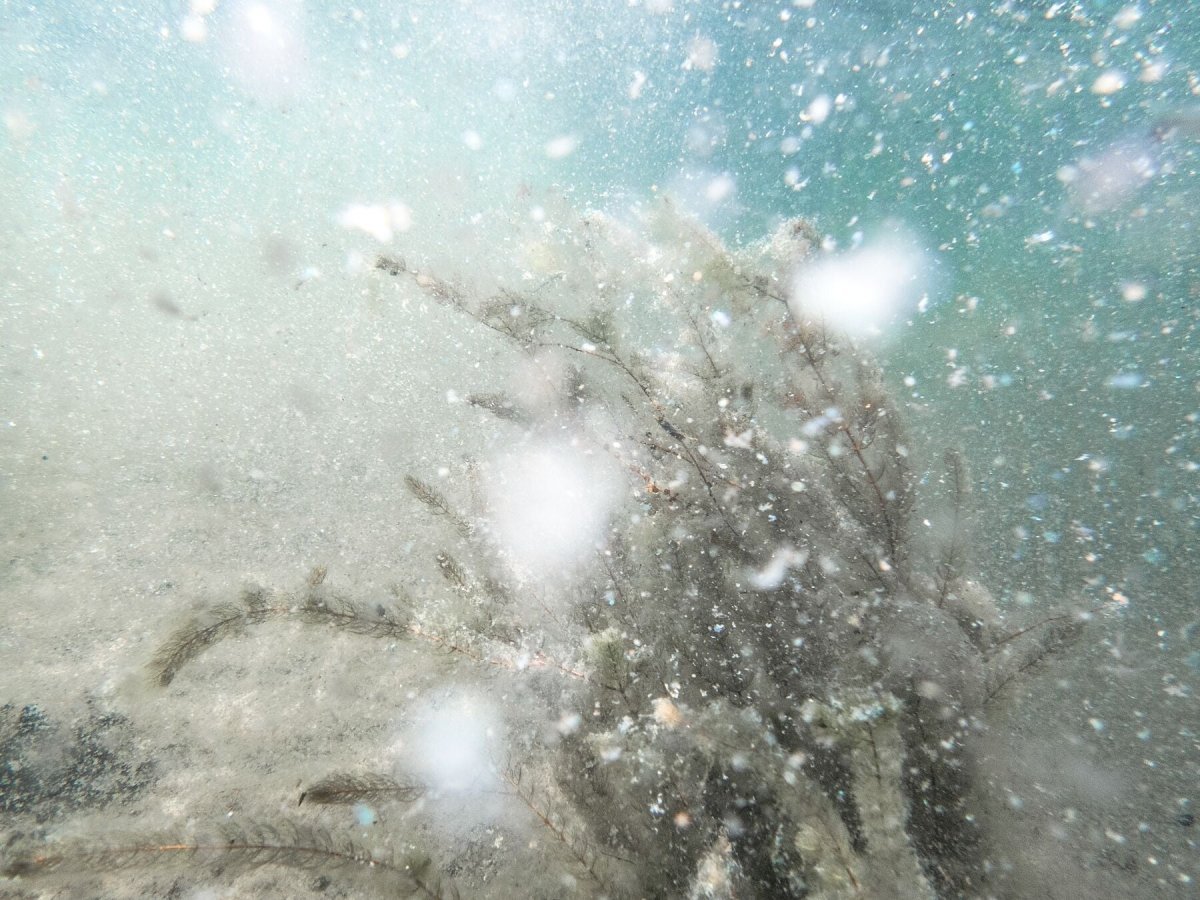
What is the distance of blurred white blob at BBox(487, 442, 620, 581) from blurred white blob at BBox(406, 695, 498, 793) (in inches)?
36.3

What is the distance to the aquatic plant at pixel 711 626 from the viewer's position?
2.13m

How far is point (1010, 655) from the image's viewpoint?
282 centimetres

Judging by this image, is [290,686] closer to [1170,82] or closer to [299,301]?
[299,301]

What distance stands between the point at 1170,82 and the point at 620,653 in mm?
8857

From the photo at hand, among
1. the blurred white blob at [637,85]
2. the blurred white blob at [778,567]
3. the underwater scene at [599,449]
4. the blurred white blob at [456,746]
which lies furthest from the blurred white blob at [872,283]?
the blurred white blob at [456,746]

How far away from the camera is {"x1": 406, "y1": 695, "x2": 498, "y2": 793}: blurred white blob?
2607 millimetres

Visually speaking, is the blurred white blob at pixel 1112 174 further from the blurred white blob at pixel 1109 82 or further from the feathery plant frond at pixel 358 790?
the feathery plant frond at pixel 358 790

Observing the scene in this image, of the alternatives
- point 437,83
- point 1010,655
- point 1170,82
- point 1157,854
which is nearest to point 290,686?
point 1010,655

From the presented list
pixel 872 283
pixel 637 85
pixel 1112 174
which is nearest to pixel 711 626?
pixel 872 283

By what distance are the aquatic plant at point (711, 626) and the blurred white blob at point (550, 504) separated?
3 centimetres

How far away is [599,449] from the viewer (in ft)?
12.8

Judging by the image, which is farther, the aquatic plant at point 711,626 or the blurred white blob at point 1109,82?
the blurred white blob at point 1109,82

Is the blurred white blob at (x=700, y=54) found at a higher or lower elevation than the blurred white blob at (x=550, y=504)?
higher

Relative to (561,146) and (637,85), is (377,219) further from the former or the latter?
(637,85)
